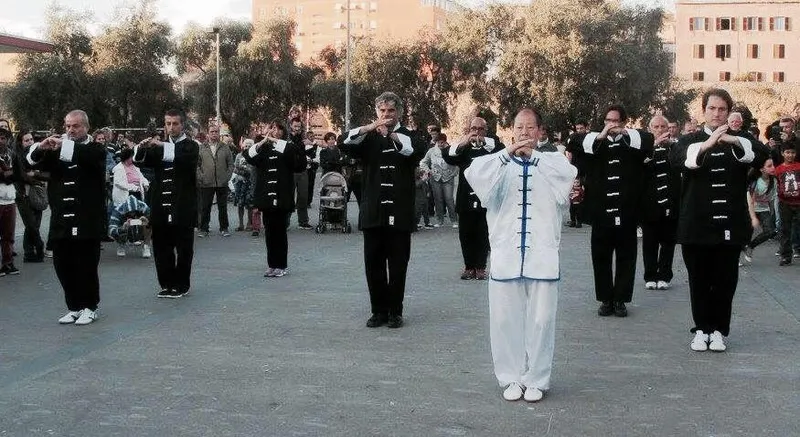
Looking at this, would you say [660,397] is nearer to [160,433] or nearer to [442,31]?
[160,433]

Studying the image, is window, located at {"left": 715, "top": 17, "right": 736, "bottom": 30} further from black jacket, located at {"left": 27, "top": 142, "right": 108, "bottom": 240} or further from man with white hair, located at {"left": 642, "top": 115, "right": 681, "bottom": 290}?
black jacket, located at {"left": 27, "top": 142, "right": 108, "bottom": 240}

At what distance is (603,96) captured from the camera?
48156mm

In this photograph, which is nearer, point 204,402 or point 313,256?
point 204,402

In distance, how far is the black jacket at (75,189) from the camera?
900 centimetres

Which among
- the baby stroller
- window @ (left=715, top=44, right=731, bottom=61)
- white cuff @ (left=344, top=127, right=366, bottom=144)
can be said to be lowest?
the baby stroller

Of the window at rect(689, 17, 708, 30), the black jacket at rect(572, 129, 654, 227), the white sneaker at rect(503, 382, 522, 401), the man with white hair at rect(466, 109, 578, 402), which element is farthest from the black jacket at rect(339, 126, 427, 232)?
the window at rect(689, 17, 708, 30)

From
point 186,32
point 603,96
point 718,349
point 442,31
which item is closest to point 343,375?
point 718,349

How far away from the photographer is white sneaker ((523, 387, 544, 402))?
6223 millimetres

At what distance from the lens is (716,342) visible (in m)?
7.82

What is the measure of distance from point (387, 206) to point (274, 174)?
13.5 feet

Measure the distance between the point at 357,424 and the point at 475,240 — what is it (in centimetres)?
673

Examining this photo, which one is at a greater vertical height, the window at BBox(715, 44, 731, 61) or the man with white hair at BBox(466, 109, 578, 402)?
the window at BBox(715, 44, 731, 61)

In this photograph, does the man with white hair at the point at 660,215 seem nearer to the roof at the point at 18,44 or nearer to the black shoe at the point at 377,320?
the black shoe at the point at 377,320

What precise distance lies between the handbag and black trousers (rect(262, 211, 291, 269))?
372 centimetres
